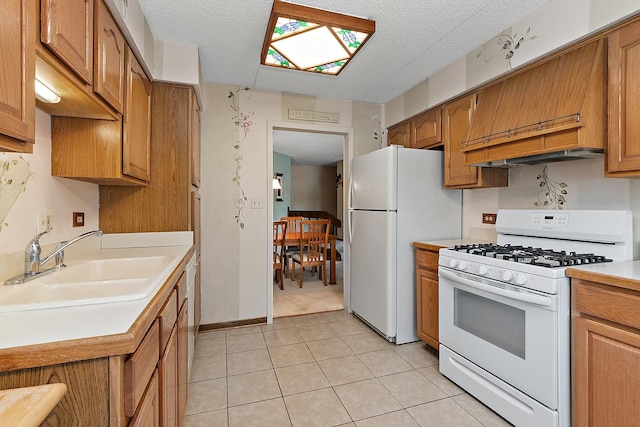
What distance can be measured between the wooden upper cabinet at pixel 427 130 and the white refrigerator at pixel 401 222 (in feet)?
0.53

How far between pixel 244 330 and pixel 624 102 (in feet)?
10.0

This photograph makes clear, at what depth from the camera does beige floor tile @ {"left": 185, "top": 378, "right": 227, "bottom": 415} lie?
1.75m

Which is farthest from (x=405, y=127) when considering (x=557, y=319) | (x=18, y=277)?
(x=18, y=277)

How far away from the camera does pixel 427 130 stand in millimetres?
2803

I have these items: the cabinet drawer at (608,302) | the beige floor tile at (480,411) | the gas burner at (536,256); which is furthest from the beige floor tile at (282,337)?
the cabinet drawer at (608,302)

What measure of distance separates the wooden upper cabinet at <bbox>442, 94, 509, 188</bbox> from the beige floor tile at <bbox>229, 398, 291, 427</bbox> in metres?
2.03

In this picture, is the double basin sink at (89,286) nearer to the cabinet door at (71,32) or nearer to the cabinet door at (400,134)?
the cabinet door at (71,32)

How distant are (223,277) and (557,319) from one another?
2.49 m

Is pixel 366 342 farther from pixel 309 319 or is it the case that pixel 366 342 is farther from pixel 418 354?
pixel 309 319

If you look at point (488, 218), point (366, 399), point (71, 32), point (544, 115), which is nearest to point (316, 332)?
point (366, 399)

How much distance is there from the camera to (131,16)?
1.62 meters

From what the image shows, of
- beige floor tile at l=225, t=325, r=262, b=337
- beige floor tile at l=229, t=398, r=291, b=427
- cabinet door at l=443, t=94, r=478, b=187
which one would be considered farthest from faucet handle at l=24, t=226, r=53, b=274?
cabinet door at l=443, t=94, r=478, b=187

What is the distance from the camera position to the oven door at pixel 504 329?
1.42 meters

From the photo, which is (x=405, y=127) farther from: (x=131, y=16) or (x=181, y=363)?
(x=181, y=363)
